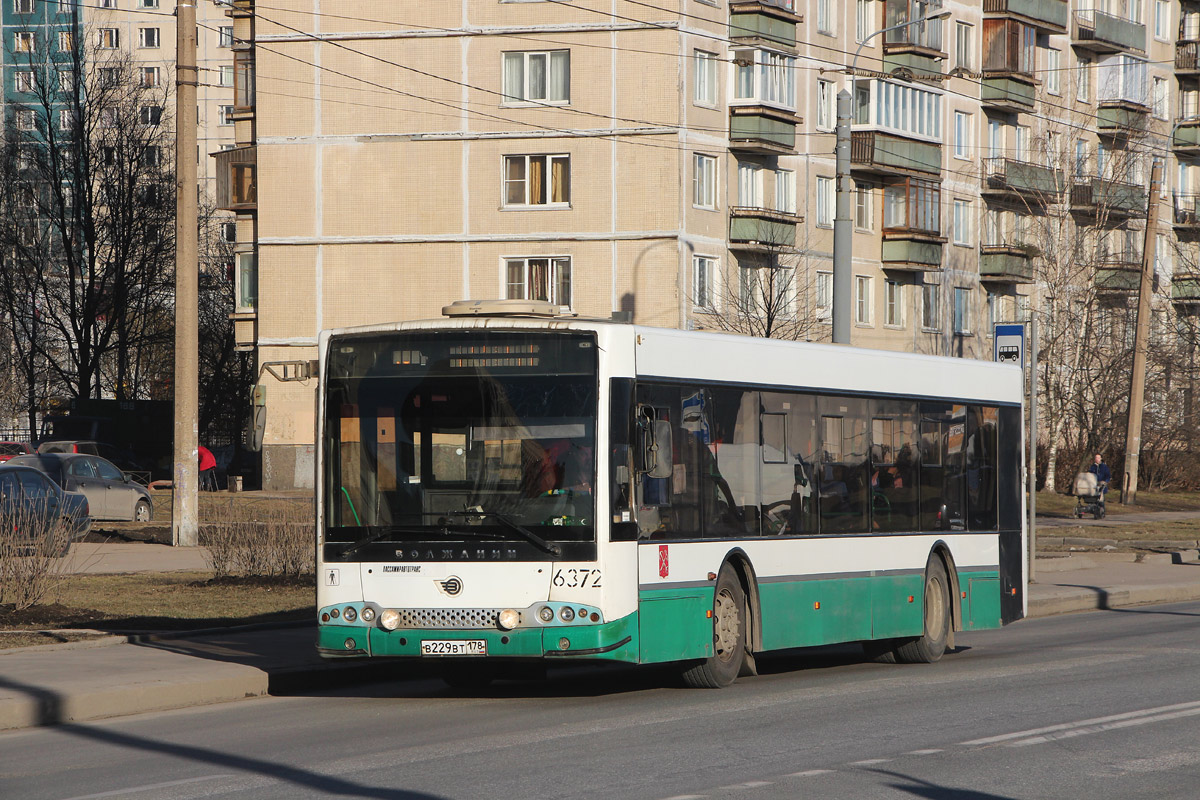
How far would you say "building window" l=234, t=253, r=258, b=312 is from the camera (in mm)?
55406

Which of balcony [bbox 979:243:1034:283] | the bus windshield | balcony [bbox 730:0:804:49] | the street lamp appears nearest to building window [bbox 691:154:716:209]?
balcony [bbox 730:0:804:49]

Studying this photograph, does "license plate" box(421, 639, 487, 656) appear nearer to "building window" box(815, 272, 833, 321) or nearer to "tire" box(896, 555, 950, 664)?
"tire" box(896, 555, 950, 664)

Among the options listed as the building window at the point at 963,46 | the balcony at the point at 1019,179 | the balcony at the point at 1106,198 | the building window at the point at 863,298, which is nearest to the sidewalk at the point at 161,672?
the building window at the point at 863,298

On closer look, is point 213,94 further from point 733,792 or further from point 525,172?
point 733,792

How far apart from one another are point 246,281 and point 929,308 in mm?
24114

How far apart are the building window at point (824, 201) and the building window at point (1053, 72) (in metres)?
15.1

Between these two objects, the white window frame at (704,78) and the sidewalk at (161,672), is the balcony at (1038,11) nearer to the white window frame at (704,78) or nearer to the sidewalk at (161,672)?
the white window frame at (704,78)

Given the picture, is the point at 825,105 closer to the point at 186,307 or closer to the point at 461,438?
the point at 186,307

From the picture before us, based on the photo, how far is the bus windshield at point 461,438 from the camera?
1175 centimetres

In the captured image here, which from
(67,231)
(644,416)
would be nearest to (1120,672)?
(644,416)

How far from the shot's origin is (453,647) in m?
11.7

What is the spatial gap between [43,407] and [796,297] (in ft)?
136

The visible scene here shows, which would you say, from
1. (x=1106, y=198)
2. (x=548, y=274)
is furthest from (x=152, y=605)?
(x=1106, y=198)

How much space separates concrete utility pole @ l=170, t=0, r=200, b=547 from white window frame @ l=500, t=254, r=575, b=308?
954 inches
